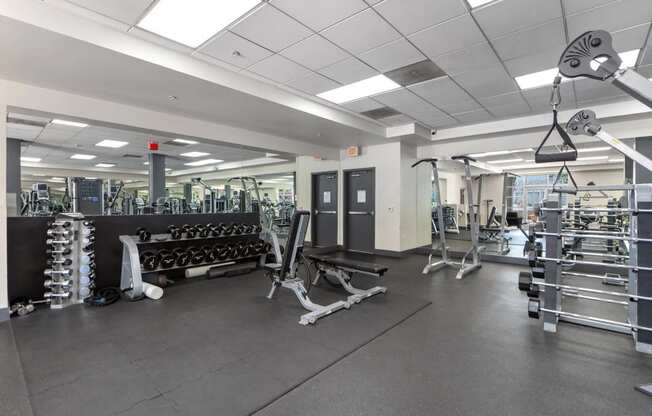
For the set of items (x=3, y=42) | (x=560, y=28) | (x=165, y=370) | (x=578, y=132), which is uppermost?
(x=560, y=28)

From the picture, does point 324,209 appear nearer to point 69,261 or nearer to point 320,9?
point 69,261

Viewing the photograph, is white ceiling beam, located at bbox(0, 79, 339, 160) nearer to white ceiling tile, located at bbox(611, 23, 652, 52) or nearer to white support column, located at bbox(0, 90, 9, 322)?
white support column, located at bbox(0, 90, 9, 322)

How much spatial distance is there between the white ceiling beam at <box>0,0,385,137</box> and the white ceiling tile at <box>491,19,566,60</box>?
2.51 meters

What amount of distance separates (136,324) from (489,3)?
14.3 ft

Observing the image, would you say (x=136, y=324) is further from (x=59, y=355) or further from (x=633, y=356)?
(x=633, y=356)

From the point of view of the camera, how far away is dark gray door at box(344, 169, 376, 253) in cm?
722

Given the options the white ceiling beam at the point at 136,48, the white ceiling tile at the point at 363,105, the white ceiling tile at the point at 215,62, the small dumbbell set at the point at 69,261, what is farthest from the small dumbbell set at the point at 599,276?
the small dumbbell set at the point at 69,261

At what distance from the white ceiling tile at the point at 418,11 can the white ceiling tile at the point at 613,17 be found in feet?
3.55

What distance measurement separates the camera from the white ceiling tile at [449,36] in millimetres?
2790

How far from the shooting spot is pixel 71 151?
8586 mm

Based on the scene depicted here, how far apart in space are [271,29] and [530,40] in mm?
2570

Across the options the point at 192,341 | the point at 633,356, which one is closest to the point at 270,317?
the point at 192,341

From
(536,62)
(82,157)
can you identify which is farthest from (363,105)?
(82,157)

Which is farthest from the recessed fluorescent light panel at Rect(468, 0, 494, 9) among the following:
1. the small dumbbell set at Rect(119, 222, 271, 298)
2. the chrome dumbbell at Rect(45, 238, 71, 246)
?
the chrome dumbbell at Rect(45, 238, 71, 246)
